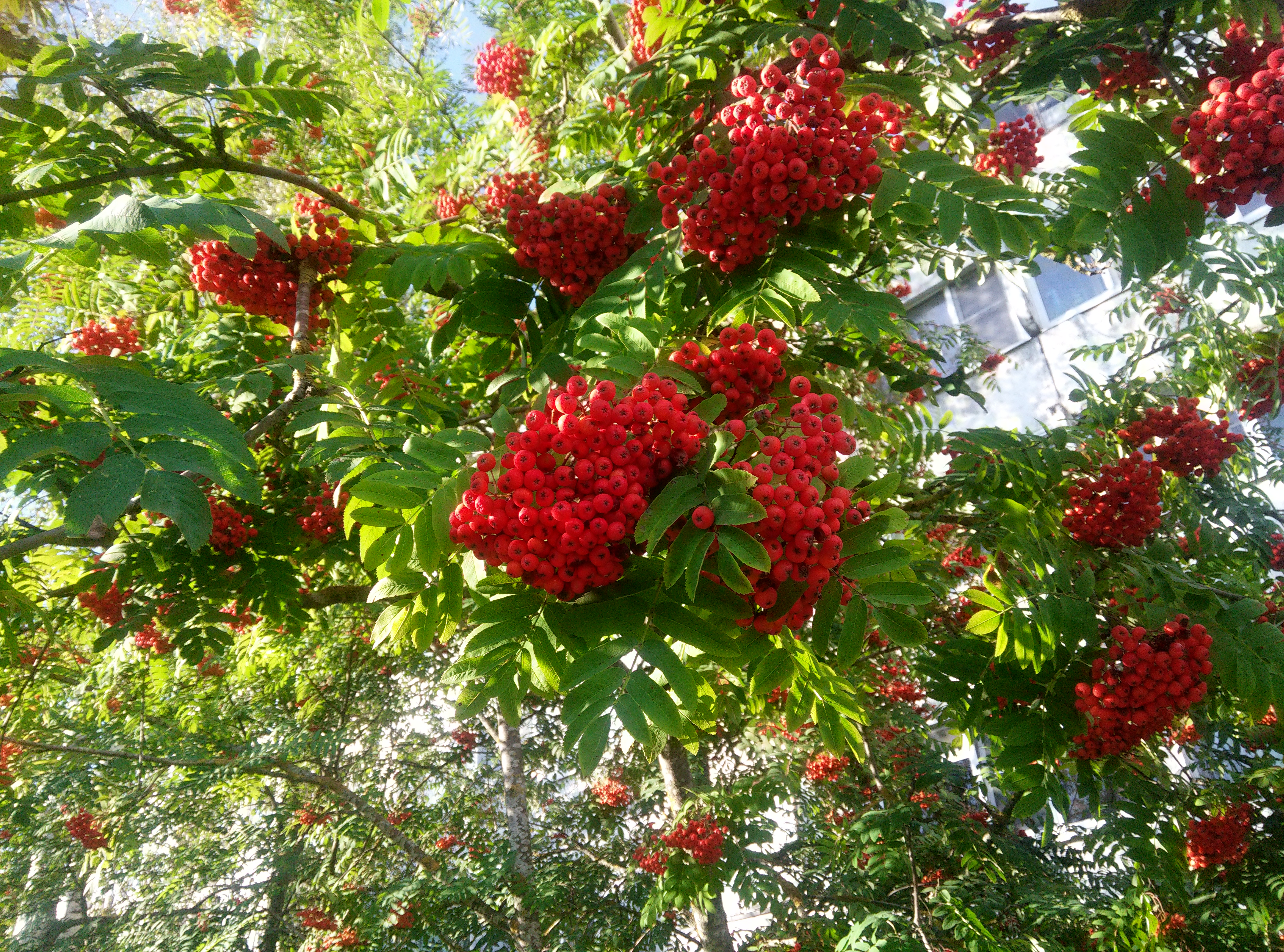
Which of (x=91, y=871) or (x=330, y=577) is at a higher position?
(x=330, y=577)

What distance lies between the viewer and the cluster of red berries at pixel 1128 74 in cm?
275

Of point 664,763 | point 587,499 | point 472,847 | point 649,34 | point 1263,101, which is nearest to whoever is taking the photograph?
point 587,499

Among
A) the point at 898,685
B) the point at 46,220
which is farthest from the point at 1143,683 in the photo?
the point at 46,220

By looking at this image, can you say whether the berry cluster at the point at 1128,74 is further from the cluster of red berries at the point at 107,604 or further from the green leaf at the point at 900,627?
the cluster of red berries at the point at 107,604

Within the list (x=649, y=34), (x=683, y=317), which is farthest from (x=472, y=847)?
(x=649, y=34)

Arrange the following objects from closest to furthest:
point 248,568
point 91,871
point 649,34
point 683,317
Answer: point 683,317, point 649,34, point 248,568, point 91,871

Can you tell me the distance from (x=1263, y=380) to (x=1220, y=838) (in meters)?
3.22

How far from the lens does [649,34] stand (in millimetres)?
2854

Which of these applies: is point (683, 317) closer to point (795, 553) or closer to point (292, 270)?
point (795, 553)

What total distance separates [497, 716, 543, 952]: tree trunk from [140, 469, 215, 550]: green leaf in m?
4.01

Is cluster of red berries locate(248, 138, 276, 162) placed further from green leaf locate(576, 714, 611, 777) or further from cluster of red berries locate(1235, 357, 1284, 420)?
cluster of red berries locate(1235, 357, 1284, 420)

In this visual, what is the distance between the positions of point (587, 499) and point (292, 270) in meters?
2.17

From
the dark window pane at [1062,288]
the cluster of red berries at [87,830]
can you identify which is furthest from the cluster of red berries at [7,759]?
the dark window pane at [1062,288]

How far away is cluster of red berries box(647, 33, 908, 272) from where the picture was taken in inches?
78.5
